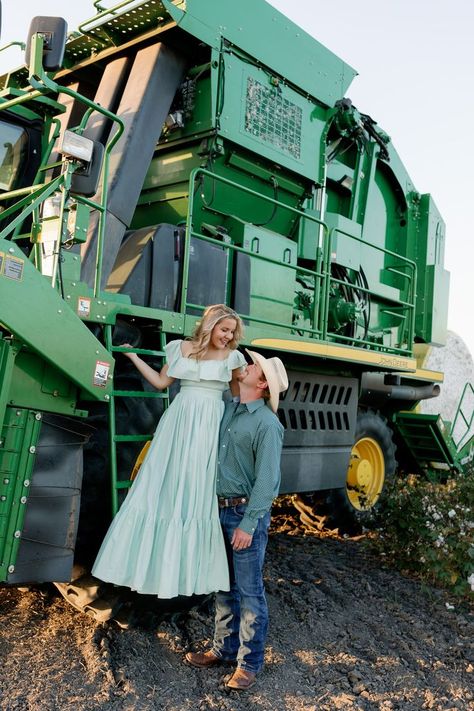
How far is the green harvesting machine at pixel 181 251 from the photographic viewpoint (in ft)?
11.0

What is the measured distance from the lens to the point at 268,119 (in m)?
5.77

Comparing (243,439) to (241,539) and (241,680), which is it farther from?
(241,680)

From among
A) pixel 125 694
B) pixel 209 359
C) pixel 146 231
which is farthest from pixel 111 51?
pixel 125 694

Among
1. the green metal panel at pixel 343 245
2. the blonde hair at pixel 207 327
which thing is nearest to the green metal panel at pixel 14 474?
the blonde hair at pixel 207 327

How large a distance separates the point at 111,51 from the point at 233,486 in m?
3.64

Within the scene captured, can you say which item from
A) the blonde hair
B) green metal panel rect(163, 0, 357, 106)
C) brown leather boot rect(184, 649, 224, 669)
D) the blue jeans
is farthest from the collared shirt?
green metal panel rect(163, 0, 357, 106)

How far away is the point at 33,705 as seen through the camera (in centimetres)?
301

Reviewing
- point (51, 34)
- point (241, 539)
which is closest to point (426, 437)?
point (241, 539)

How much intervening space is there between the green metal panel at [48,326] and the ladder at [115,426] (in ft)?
0.54

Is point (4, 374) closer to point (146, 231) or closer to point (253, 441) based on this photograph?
point (253, 441)

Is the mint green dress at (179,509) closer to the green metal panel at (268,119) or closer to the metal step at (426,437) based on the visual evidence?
the green metal panel at (268,119)

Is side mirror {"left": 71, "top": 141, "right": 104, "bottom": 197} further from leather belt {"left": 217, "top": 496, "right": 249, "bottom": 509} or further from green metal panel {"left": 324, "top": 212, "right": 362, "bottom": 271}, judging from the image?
green metal panel {"left": 324, "top": 212, "right": 362, "bottom": 271}

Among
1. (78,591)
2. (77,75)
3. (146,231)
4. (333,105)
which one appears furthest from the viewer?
(333,105)

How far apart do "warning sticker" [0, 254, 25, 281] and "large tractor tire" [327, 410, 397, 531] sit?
14.0 feet
